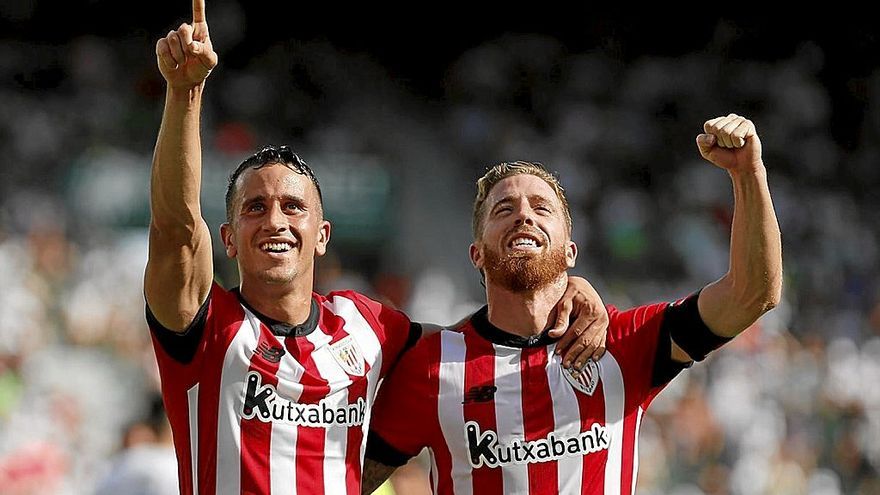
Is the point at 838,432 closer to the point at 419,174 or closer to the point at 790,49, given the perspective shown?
the point at 419,174

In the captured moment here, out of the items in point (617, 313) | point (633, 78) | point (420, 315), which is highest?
point (633, 78)

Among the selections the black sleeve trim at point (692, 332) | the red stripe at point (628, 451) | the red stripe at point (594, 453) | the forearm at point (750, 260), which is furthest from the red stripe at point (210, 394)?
the forearm at point (750, 260)

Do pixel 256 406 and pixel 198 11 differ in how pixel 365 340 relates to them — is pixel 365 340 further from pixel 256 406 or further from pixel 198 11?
pixel 198 11

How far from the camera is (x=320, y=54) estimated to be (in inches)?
605

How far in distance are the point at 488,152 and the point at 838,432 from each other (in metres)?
5.84

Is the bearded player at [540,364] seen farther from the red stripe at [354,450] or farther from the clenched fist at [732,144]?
the red stripe at [354,450]

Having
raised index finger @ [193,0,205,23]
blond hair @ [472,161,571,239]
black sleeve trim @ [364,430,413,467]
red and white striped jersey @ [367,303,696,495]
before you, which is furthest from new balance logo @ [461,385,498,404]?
raised index finger @ [193,0,205,23]

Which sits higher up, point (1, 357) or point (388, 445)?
point (1, 357)

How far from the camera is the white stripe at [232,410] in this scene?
11.5 feet

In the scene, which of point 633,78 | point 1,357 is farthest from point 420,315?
point 633,78

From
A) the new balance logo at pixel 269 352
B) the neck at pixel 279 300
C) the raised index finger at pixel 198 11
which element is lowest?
the new balance logo at pixel 269 352

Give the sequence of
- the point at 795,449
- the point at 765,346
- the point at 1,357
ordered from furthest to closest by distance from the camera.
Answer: the point at 765,346 < the point at 795,449 < the point at 1,357

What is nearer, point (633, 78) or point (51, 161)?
point (51, 161)

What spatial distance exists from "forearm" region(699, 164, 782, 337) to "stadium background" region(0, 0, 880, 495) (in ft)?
15.4
